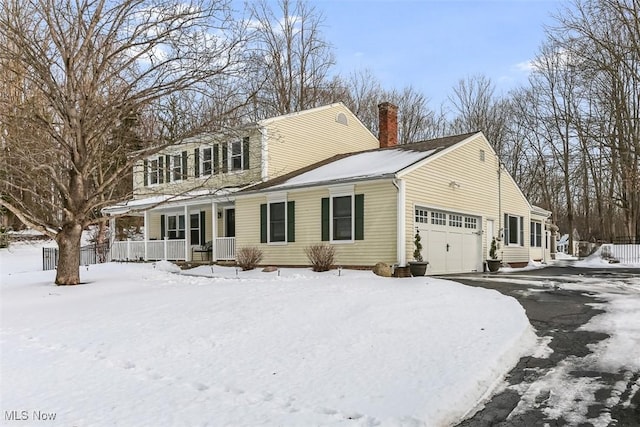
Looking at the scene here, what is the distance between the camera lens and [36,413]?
15.8ft

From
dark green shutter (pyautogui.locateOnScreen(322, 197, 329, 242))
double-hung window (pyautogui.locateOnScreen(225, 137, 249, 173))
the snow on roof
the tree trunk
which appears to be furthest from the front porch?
the tree trunk

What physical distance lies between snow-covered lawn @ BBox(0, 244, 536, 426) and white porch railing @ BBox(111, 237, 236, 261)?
7721mm

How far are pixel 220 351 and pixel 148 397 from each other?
5.46ft

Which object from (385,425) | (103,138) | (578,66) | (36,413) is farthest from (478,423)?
(578,66)

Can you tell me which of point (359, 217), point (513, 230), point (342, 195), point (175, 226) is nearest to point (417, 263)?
point (359, 217)

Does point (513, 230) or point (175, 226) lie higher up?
point (175, 226)

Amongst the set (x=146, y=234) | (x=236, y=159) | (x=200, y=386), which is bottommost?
(x=200, y=386)

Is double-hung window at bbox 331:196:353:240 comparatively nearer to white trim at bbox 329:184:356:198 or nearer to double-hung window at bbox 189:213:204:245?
white trim at bbox 329:184:356:198

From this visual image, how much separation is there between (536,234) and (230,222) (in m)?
15.4

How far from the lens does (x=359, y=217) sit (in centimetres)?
1512

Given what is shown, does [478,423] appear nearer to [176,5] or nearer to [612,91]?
[176,5]

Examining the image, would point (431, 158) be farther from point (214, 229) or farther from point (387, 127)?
point (214, 229)

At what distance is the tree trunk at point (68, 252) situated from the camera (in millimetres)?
13734

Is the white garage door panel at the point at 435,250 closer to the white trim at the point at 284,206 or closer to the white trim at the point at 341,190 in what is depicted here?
the white trim at the point at 341,190
